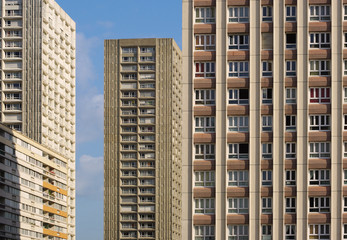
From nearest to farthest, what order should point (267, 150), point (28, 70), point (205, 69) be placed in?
point (267, 150) → point (205, 69) → point (28, 70)

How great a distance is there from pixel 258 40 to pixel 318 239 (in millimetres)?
25604

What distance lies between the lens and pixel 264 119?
313 feet

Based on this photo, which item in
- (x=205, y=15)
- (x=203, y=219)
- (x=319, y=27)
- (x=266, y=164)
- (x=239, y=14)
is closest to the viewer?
(x=203, y=219)

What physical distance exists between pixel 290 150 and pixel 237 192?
838 cm

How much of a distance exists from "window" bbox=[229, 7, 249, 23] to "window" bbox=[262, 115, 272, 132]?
497 inches

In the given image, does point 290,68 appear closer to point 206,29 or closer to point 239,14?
point 239,14

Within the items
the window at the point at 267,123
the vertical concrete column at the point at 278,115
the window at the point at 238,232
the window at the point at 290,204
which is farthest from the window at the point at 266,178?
the window at the point at 238,232

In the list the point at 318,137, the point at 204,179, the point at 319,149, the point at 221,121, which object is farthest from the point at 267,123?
the point at 204,179

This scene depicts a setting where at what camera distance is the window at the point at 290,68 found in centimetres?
9575

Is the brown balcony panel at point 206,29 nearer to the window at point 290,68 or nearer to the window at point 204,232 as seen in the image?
the window at point 290,68

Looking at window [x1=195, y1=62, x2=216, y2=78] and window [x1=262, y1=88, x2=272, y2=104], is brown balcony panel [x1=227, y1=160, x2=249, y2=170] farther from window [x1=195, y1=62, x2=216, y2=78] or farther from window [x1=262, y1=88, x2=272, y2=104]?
window [x1=195, y1=62, x2=216, y2=78]

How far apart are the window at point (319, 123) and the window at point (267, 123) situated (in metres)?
5.06

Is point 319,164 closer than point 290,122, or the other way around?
point 319,164

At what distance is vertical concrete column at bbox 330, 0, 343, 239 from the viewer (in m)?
92.4
